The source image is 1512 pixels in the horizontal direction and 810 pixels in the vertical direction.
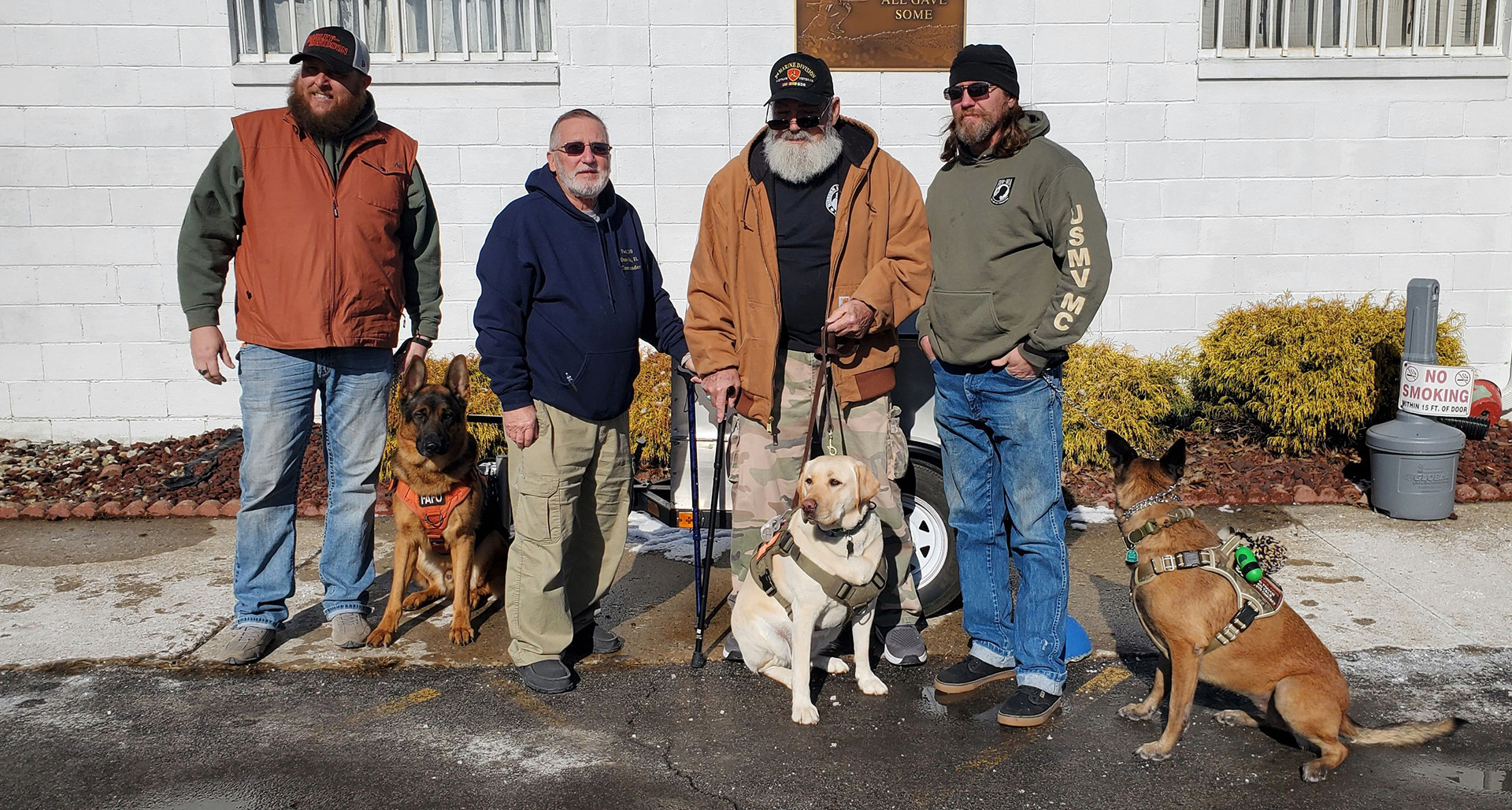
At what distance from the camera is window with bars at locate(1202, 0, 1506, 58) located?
24.8 ft

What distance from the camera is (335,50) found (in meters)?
4.20

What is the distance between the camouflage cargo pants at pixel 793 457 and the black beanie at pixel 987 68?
115cm

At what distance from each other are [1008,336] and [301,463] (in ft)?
9.30

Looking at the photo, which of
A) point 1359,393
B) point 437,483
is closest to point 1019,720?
point 437,483

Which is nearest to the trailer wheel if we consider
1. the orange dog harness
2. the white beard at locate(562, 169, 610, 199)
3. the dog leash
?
the dog leash

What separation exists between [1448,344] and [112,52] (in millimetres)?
8911

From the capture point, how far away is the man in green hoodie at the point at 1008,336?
3617 millimetres

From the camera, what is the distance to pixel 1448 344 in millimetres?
6891

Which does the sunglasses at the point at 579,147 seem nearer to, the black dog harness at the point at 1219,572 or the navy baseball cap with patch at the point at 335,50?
the navy baseball cap with patch at the point at 335,50

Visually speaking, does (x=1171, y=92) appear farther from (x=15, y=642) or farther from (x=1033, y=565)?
(x=15, y=642)

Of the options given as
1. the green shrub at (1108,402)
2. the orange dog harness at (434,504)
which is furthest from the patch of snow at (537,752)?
the green shrub at (1108,402)

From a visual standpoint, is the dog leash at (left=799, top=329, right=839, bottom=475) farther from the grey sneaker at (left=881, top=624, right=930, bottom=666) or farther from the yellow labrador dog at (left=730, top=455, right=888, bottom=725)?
Answer: the grey sneaker at (left=881, top=624, right=930, bottom=666)

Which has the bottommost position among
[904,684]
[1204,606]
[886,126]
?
[904,684]

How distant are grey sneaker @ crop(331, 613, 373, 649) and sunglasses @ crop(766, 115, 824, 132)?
2.61 metres
